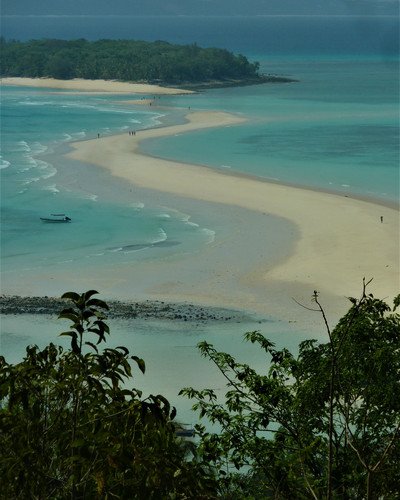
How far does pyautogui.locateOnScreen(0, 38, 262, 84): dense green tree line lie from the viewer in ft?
313

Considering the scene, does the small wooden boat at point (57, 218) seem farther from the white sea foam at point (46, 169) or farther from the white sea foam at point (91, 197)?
the white sea foam at point (46, 169)

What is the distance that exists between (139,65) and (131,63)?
7.59ft

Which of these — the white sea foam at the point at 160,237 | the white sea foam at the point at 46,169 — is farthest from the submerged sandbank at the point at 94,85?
the white sea foam at the point at 160,237

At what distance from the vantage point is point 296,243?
93.7 ft

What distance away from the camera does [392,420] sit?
28.4ft

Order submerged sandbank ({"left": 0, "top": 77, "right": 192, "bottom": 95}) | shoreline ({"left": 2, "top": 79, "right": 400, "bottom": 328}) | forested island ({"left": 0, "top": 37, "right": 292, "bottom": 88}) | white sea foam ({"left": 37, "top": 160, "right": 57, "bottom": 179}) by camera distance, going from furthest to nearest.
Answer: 1. forested island ({"left": 0, "top": 37, "right": 292, "bottom": 88})
2. submerged sandbank ({"left": 0, "top": 77, "right": 192, "bottom": 95})
3. white sea foam ({"left": 37, "top": 160, "right": 57, "bottom": 179})
4. shoreline ({"left": 2, "top": 79, "right": 400, "bottom": 328})

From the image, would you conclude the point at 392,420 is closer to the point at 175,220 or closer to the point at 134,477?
the point at 134,477

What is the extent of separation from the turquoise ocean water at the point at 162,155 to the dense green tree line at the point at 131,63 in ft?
27.6

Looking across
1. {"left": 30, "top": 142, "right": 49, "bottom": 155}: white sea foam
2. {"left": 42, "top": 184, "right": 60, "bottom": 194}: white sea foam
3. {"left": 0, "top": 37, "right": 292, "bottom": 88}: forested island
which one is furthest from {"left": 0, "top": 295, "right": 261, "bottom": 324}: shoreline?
{"left": 0, "top": 37, "right": 292, "bottom": 88}: forested island

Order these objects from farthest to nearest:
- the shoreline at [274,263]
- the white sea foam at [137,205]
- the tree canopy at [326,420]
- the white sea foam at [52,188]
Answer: the white sea foam at [52,188]
the white sea foam at [137,205]
the shoreline at [274,263]
the tree canopy at [326,420]

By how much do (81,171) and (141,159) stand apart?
3939mm

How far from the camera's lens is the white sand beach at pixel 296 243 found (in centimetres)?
2333

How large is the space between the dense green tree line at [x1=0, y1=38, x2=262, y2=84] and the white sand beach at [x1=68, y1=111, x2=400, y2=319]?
49.2 m

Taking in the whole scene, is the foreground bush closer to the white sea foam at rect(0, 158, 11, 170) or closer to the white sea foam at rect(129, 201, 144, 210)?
the white sea foam at rect(129, 201, 144, 210)
